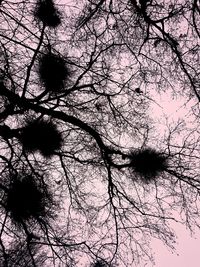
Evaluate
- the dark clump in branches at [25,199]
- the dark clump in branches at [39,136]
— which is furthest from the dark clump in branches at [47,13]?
the dark clump in branches at [25,199]

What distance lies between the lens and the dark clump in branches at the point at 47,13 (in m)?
4.73

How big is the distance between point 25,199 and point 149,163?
5.07 ft

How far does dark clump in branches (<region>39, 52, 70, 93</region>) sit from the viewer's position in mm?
4793

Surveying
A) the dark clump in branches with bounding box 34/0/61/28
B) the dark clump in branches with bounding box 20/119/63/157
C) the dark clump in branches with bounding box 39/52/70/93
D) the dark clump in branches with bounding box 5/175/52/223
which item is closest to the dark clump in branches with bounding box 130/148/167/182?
the dark clump in branches with bounding box 20/119/63/157

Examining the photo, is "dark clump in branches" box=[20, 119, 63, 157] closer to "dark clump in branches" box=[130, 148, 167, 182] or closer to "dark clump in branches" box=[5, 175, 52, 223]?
"dark clump in branches" box=[5, 175, 52, 223]

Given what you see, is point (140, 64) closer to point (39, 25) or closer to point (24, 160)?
point (39, 25)

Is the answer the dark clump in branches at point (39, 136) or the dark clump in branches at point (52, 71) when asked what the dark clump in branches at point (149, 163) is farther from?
the dark clump in branches at point (52, 71)

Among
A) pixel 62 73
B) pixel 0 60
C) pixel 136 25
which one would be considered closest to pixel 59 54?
pixel 62 73

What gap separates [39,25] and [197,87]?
2165 mm

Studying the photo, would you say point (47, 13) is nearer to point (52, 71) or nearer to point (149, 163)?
point (52, 71)

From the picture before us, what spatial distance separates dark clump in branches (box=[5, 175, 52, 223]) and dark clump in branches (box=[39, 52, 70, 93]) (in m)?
1.27

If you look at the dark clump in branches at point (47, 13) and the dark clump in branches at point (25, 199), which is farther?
the dark clump in branches at point (47, 13)

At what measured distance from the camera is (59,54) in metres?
4.74

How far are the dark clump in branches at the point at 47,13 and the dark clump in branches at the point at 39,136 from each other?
1.30m
